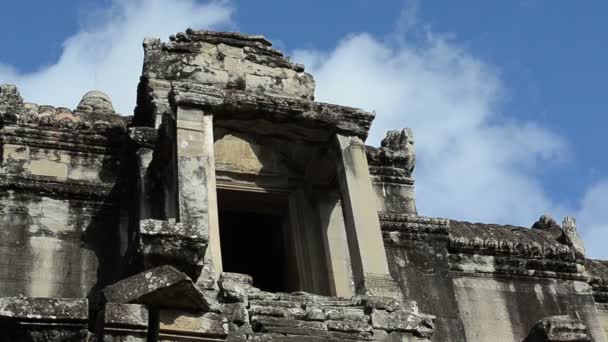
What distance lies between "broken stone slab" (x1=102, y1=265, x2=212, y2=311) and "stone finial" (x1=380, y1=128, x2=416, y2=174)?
785cm

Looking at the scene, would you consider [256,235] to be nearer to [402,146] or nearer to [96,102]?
[402,146]

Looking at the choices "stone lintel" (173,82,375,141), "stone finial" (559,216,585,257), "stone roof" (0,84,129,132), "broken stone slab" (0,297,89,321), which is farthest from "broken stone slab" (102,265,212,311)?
"stone finial" (559,216,585,257)

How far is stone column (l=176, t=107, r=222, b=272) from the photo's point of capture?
1175 centimetres

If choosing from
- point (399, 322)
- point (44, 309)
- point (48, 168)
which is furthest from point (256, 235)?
point (44, 309)

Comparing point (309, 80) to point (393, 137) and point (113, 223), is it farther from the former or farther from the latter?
point (113, 223)

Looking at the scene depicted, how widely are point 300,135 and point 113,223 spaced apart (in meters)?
2.97

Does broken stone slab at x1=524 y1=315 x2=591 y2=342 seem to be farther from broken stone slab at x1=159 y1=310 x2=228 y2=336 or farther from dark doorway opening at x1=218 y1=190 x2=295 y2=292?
dark doorway opening at x1=218 y1=190 x2=295 y2=292

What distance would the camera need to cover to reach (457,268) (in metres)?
16.0

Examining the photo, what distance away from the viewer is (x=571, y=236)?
17.2m

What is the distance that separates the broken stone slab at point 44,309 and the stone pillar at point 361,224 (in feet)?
14.3

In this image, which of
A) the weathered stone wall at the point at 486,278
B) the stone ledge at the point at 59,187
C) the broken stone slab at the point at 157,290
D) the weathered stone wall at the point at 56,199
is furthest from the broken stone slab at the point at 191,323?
the weathered stone wall at the point at 486,278

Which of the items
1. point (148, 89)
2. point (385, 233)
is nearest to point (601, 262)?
point (385, 233)

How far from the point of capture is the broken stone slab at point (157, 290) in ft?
28.3

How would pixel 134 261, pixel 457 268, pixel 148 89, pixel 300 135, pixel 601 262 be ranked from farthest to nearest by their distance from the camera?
pixel 601 262
pixel 457 268
pixel 148 89
pixel 300 135
pixel 134 261
